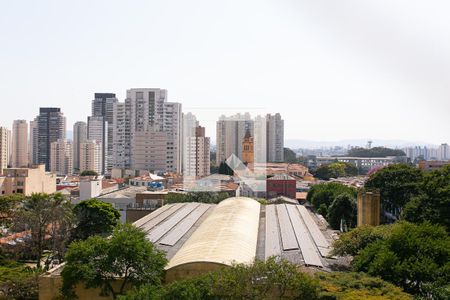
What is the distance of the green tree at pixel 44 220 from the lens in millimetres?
19469

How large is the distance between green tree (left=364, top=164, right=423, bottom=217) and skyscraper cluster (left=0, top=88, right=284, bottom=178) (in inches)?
835

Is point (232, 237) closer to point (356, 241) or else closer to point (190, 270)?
point (190, 270)

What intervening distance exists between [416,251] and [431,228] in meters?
1.28

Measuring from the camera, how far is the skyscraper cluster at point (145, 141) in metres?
54.9

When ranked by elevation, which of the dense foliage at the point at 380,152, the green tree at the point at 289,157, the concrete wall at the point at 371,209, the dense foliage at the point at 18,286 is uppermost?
the dense foliage at the point at 380,152

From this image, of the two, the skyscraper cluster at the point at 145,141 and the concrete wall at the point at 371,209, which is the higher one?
the skyscraper cluster at the point at 145,141

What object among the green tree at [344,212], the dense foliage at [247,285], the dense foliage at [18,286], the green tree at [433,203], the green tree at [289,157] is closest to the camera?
the dense foliage at [247,285]

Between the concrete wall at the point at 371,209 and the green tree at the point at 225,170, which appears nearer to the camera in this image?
the concrete wall at the point at 371,209

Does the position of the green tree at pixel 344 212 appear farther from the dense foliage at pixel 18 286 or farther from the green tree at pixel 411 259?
the dense foliage at pixel 18 286

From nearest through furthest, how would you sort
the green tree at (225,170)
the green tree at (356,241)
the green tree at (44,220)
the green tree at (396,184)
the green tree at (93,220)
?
the green tree at (356,241)
the green tree at (44,220)
the green tree at (93,220)
the green tree at (396,184)
the green tree at (225,170)

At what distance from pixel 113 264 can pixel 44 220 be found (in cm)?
821

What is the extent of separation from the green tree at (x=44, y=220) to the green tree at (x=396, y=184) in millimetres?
17560

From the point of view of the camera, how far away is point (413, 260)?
12.5 metres

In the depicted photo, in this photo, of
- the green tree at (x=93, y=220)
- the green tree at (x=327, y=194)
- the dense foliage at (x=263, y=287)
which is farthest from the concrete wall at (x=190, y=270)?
the green tree at (x=327, y=194)
